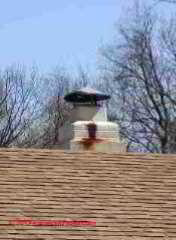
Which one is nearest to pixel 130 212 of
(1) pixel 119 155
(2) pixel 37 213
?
(2) pixel 37 213

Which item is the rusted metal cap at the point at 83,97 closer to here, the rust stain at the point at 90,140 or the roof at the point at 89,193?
the rust stain at the point at 90,140

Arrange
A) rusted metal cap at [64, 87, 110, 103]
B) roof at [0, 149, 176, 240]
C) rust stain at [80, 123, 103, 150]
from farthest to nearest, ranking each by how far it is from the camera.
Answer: rusted metal cap at [64, 87, 110, 103]
rust stain at [80, 123, 103, 150]
roof at [0, 149, 176, 240]

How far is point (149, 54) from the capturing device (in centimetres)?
3319

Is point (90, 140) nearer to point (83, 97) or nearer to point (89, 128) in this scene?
point (89, 128)

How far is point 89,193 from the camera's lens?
12.6 m

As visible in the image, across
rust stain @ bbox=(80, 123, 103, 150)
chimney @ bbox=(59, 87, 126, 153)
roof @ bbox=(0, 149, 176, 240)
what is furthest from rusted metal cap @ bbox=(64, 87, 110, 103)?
roof @ bbox=(0, 149, 176, 240)

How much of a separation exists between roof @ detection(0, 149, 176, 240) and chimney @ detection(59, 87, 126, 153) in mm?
933

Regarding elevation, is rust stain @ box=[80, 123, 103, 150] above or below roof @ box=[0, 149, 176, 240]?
above

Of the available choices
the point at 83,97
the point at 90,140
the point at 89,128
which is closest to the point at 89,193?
the point at 90,140

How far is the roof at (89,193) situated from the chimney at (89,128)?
933 mm

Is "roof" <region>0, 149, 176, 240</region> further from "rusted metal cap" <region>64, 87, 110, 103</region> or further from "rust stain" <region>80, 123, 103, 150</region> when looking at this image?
"rusted metal cap" <region>64, 87, 110, 103</region>

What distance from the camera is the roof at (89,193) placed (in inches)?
440

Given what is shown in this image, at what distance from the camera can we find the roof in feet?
36.7

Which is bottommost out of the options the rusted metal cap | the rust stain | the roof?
the roof
